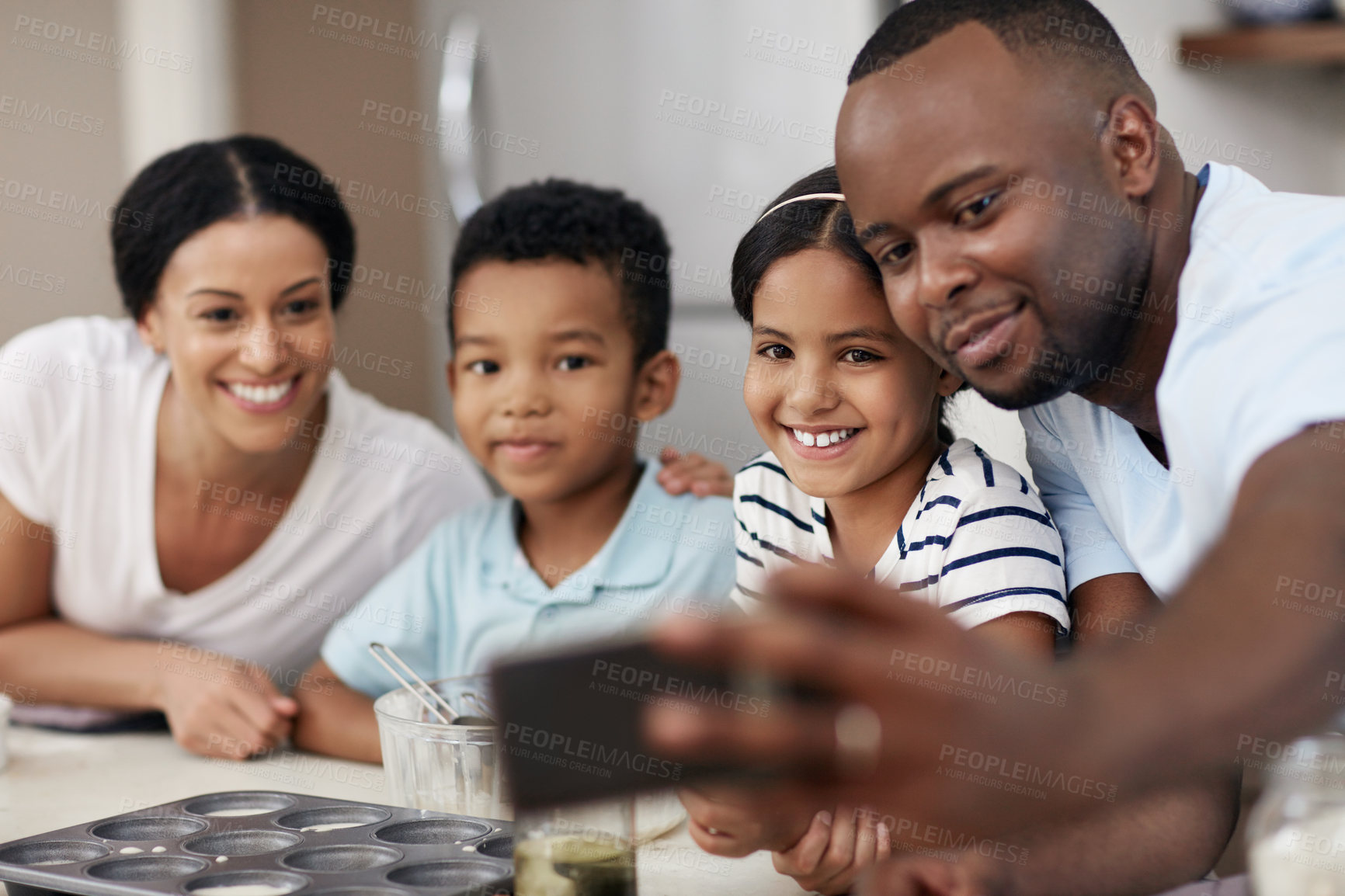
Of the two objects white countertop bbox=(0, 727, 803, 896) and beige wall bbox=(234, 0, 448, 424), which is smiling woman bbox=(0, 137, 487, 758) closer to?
white countertop bbox=(0, 727, 803, 896)

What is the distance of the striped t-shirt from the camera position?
33.5 inches

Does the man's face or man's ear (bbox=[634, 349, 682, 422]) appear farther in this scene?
man's ear (bbox=[634, 349, 682, 422])

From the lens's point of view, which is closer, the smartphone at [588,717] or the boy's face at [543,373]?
the smartphone at [588,717]

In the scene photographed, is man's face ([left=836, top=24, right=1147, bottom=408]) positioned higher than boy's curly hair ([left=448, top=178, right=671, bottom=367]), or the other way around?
boy's curly hair ([left=448, top=178, right=671, bottom=367])

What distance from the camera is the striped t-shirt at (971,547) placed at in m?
0.85

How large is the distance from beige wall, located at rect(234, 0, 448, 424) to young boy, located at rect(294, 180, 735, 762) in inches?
53.1

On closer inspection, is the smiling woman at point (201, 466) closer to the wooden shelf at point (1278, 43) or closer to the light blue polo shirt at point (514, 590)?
the light blue polo shirt at point (514, 590)

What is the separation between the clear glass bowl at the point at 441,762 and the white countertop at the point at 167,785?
109 mm

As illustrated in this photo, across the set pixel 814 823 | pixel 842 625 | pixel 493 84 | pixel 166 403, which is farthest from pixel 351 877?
pixel 493 84

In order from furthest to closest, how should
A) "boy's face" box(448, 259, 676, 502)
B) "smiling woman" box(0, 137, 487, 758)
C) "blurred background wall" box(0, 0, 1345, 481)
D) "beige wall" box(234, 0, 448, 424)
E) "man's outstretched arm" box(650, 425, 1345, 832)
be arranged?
"beige wall" box(234, 0, 448, 424)
"blurred background wall" box(0, 0, 1345, 481)
"smiling woman" box(0, 137, 487, 758)
"boy's face" box(448, 259, 676, 502)
"man's outstretched arm" box(650, 425, 1345, 832)

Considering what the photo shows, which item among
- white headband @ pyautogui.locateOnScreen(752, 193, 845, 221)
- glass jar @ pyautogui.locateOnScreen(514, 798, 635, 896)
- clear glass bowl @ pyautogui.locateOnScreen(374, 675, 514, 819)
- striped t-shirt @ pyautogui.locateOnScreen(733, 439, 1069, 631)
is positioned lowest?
glass jar @ pyautogui.locateOnScreen(514, 798, 635, 896)

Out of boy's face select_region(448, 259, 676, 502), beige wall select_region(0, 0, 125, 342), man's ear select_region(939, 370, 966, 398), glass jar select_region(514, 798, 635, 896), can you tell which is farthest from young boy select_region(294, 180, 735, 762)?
beige wall select_region(0, 0, 125, 342)

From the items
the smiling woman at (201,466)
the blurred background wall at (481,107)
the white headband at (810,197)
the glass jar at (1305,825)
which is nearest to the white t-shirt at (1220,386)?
the glass jar at (1305,825)

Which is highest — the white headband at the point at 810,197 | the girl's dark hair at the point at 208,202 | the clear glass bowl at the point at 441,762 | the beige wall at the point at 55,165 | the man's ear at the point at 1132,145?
the beige wall at the point at 55,165
